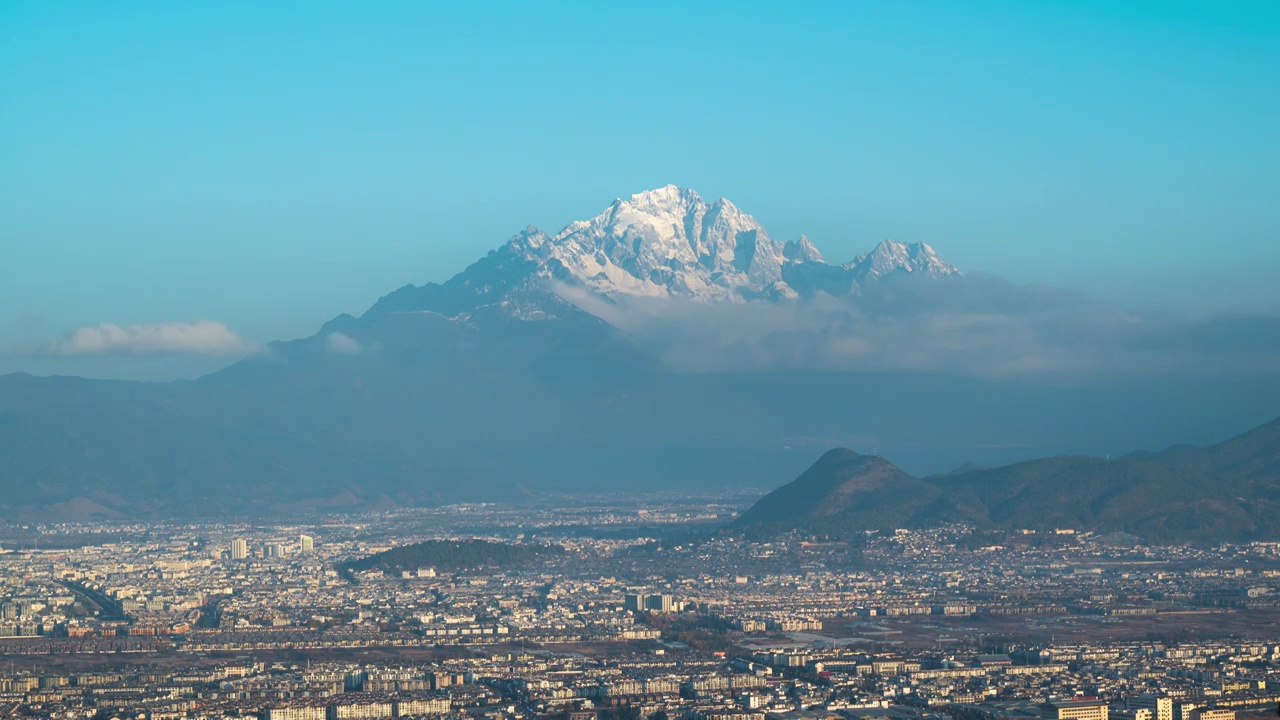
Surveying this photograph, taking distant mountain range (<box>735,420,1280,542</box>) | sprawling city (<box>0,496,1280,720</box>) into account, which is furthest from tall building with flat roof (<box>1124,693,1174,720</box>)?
distant mountain range (<box>735,420,1280,542</box>)

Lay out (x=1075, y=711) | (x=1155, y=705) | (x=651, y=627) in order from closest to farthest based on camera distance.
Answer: (x=1075, y=711)
(x=1155, y=705)
(x=651, y=627)

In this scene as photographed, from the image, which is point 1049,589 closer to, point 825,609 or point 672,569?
point 825,609

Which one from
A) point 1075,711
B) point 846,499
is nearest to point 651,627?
point 1075,711

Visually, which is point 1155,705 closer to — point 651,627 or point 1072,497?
point 651,627

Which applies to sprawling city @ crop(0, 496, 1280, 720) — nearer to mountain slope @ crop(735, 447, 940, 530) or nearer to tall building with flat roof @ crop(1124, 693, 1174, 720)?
tall building with flat roof @ crop(1124, 693, 1174, 720)

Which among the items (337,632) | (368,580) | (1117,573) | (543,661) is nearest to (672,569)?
(368,580)

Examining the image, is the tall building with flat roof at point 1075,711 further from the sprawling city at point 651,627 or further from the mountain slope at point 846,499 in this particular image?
the mountain slope at point 846,499
